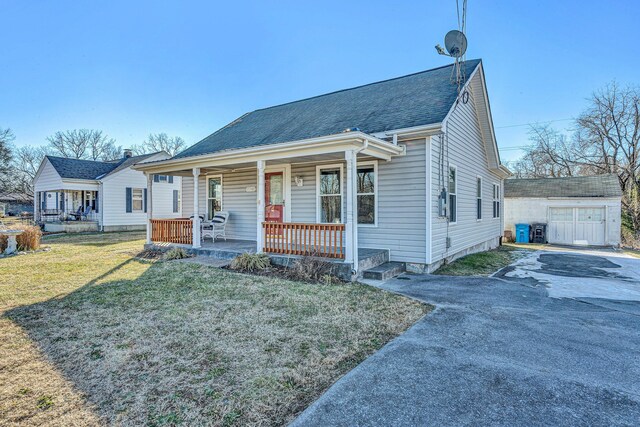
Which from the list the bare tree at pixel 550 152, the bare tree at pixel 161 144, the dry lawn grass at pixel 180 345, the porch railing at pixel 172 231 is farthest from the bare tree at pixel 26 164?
the bare tree at pixel 550 152

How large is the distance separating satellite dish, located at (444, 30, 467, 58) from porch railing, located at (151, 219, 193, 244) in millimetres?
8070

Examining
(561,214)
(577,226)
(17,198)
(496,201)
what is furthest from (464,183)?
(17,198)

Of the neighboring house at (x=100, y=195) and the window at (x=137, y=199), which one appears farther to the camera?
the window at (x=137, y=199)

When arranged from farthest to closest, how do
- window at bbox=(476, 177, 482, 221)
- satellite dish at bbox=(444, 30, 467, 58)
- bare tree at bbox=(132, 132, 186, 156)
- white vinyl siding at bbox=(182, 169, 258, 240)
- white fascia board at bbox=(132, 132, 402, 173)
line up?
bare tree at bbox=(132, 132, 186, 156) → window at bbox=(476, 177, 482, 221) → white vinyl siding at bbox=(182, 169, 258, 240) → satellite dish at bbox=(444, 30, 467, 58) → white fascia board at bbox=(132, 132, 402, 173)

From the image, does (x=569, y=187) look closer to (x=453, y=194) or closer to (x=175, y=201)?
(x=453, y=194)

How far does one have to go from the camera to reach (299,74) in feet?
57.1

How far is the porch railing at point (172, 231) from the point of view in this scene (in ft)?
30.8

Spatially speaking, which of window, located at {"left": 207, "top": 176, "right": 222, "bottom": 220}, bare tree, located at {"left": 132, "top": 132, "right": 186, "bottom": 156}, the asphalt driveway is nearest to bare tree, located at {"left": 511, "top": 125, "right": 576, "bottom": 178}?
the asphalt driveway

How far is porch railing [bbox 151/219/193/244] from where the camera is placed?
939cm

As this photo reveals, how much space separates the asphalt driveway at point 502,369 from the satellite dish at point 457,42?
5727mm

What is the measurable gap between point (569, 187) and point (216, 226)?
53.2ft

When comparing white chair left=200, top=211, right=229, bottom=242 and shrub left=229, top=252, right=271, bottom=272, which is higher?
white chair left=200, top=211, right=229, bottom=242

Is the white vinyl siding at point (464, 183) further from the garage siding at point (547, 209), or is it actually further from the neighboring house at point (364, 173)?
the garage siding at point (547, 209)

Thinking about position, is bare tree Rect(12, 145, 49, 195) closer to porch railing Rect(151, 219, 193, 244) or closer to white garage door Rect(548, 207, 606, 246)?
porch railing Rect(151, 219, 193, 244)
